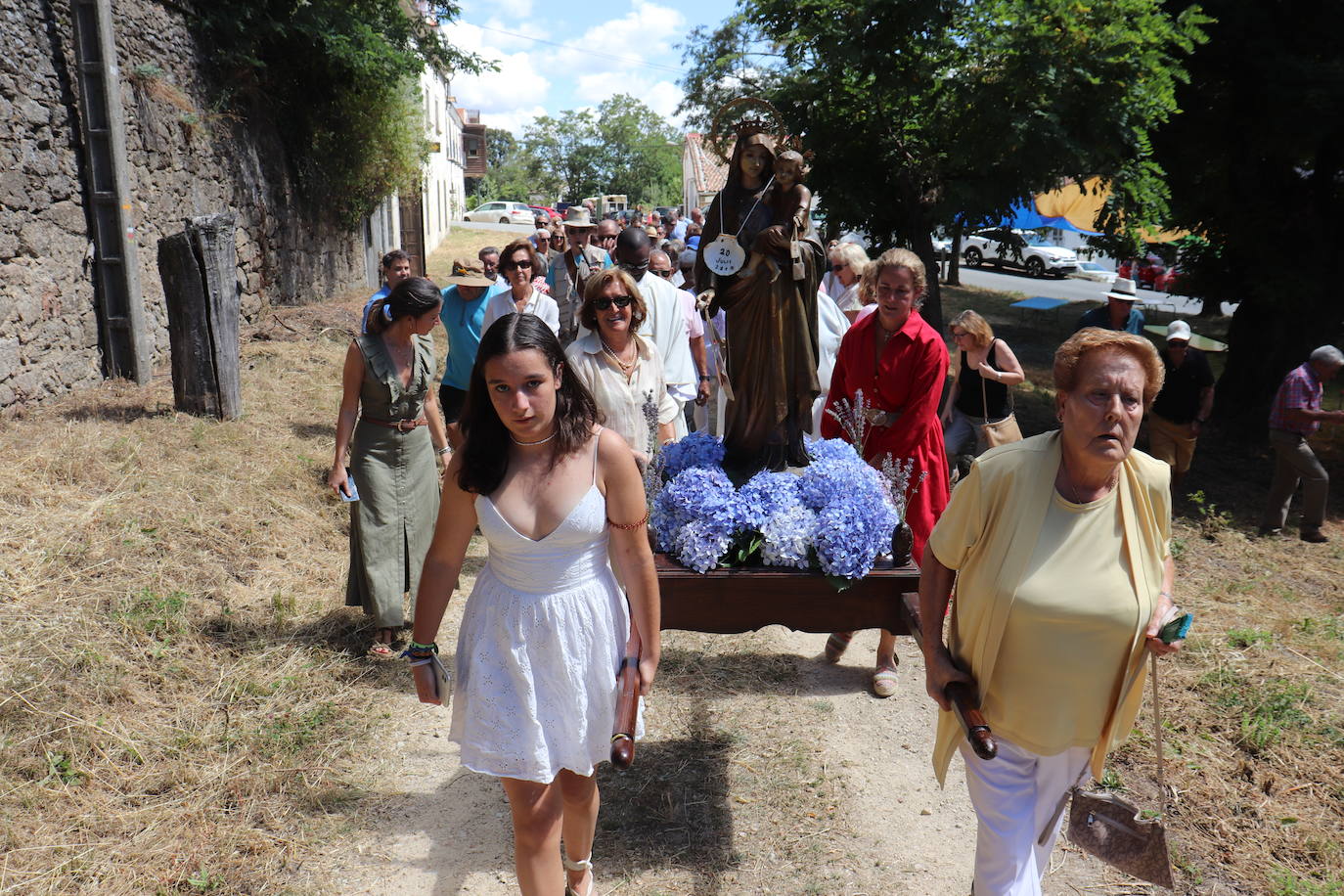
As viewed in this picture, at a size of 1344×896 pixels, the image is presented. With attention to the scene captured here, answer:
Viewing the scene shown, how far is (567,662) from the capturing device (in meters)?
2.71

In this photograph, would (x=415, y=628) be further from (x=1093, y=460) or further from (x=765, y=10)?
(x=765, y=10)

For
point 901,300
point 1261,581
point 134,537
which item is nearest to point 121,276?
point 134,537

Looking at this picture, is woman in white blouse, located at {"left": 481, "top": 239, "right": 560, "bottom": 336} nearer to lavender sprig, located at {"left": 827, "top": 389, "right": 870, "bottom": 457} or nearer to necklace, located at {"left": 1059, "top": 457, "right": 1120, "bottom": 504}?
lavender sprig, located at {"left": 827, "top": 389, "right": 870, "bottom": 457}

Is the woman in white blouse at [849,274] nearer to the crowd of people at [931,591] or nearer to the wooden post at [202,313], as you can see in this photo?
the crowd of people at [931,591]

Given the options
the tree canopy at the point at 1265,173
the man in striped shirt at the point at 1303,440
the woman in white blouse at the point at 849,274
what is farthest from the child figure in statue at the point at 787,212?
the tree canopy at the point at 1265,173

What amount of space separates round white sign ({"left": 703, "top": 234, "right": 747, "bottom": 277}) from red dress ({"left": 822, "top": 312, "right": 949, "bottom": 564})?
127 cm

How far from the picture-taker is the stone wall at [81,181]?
24.8 ft

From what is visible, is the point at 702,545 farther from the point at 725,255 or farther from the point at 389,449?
the point at 389,449

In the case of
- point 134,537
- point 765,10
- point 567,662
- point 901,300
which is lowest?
point 134,537

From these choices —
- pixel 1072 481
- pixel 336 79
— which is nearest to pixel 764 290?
pixel 1072 481

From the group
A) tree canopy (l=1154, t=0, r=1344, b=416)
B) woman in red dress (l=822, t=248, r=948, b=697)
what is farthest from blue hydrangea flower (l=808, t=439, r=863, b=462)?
tree canopy (l=1154, t=0, r=1344, b=416)

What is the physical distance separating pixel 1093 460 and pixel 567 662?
1.53 meters

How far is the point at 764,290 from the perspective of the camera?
3.63 m

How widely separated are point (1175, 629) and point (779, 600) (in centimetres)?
143
